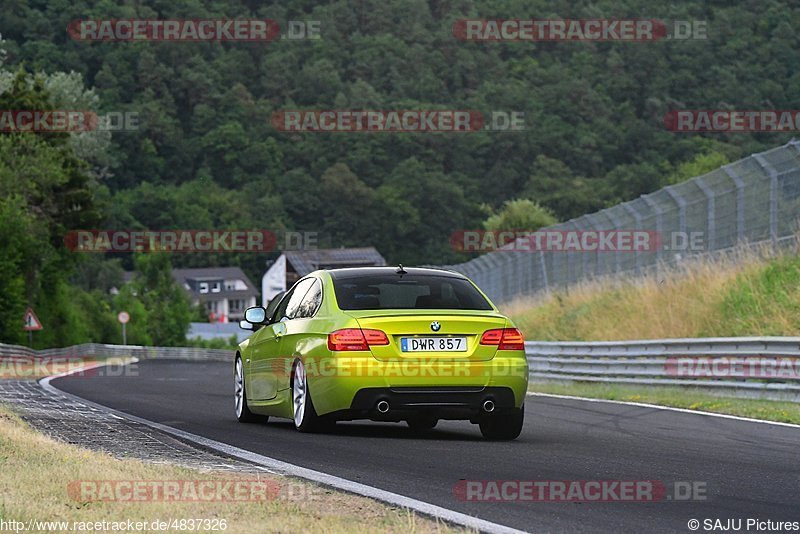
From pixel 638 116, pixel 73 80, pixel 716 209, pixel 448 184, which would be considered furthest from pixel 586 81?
pixel 716 209

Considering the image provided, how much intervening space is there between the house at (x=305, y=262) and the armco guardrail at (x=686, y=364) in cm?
10559

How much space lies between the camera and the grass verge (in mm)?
15133

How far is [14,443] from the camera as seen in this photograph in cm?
993

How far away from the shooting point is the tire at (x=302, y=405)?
12.1 meters

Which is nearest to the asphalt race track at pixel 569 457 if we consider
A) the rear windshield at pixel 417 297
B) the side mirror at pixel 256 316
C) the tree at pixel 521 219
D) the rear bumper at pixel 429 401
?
the rear bumper at pixel 429 401

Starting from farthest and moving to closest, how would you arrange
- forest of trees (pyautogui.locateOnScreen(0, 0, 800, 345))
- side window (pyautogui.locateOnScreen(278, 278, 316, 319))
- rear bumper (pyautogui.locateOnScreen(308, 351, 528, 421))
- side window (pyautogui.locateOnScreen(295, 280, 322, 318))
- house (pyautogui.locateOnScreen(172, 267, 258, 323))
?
house (pyautogui.locateOnScreen(172, 267, 258, 323))
forest of trees (pyautogui.locateOnScreen(0, 0, 800, 345))
side window (pyautogui.locateOnScreen(278, 278, 316, 319))
side window (pyautogui.locateOnScreen(295, 280, 322, 318))
rear bumper (pyautogui.locateOnScreen(308, 351, 528, 421))

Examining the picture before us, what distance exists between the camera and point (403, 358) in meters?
11.6

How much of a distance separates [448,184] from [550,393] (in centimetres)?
12521

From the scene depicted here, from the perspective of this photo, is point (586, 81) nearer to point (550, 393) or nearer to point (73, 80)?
point (73, 80)

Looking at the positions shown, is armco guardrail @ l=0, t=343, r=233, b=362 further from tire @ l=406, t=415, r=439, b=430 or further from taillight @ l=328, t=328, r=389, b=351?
taillight @ l=328, t=328, r=389, b=351

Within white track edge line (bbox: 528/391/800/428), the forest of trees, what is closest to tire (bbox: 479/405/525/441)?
white track edge line (bbox: 528/391/800/428)

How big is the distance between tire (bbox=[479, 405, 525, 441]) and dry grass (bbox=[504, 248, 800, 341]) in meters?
8.81

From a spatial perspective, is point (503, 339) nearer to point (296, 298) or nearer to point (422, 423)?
point (422, 423)

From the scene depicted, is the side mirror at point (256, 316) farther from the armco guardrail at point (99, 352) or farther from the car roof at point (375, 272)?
the armco guardrail at point (99, 352)
